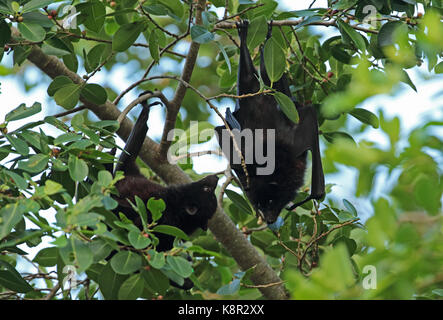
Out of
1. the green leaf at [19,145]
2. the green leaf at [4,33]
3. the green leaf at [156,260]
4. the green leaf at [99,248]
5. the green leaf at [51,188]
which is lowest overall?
the green leaf at [156,260]

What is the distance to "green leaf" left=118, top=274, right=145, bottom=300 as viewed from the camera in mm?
3318

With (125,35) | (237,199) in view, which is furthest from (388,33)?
(125,35)

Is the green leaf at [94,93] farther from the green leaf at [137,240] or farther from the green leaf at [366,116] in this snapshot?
the green leaf at [366,116]

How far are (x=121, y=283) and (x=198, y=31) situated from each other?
74.5 inches

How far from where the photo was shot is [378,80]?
5.01ft

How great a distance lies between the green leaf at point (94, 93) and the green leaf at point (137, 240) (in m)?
1.96

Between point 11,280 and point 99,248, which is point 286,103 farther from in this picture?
point 11,280

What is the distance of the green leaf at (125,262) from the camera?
3.02m

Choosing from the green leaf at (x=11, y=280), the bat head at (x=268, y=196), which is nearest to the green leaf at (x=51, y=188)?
the green leaf at (x=11, y=280)

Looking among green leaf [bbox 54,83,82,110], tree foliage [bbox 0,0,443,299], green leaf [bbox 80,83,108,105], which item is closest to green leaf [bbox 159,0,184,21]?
tree foliage [bbox 0,0,443,299]

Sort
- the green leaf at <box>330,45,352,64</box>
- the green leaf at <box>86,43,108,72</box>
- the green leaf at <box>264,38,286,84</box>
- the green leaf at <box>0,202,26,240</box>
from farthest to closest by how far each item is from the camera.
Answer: the green leaf at <box>330,45,352,64</box>, the green leaf at <box>86,43,108,72</box>, the green leaf at <box>264,38,286,84</box>, the green leaf at <box>0,202,26,240</box>

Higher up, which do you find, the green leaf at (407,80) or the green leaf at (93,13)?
the green leaf at (93,13)

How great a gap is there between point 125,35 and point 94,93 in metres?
0.56

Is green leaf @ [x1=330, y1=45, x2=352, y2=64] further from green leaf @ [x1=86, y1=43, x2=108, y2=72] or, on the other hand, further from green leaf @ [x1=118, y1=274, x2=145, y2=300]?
green leaf @ [x1=118, y1=274, x2=145, y2=300]
